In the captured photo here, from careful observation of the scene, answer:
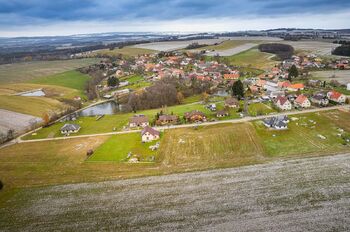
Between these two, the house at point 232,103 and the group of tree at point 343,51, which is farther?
the group of tree at point 343,51

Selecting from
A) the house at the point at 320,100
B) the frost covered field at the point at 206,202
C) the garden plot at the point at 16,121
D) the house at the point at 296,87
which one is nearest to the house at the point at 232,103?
the house at the point at 320,100

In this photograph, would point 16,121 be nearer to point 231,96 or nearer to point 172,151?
point 172,151

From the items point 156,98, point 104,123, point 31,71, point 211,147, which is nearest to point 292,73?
point 156,98

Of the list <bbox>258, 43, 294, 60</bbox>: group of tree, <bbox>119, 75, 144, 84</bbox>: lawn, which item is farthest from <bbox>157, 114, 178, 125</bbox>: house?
<bbox>258, 43, 294, 60</bbox>: group of tree

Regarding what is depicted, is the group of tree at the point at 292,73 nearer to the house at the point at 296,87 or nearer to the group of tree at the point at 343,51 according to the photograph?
the house at the point at 296,87

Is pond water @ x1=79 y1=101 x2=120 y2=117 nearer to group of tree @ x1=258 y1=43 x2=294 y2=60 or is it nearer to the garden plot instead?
the garden plot

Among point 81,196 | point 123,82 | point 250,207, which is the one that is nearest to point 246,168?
point 250,207
